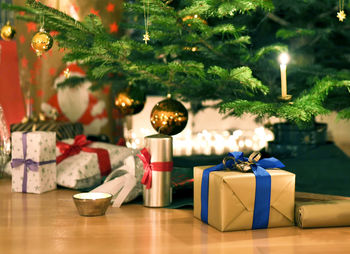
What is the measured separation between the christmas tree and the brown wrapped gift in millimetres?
154

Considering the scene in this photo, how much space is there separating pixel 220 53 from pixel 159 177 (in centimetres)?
40

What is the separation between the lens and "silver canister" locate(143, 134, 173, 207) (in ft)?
3.62

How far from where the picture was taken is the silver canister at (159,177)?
110 centimetres

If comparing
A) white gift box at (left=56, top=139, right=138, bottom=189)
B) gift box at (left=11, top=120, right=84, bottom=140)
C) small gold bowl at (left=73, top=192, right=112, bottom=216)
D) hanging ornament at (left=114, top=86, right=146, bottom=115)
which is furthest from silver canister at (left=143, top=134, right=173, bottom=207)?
gift box at (left=11, top=120, right=84, bottom=140)

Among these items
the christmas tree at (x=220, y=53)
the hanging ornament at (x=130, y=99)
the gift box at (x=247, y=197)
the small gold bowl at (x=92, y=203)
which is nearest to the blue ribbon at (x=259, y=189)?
the gift box at (x=247, y=197)

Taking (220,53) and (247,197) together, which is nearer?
(247,197)

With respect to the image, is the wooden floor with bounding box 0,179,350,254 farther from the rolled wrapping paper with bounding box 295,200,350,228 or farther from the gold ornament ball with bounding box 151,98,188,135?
the gold ornament ball with bounding box 151,98,188,135

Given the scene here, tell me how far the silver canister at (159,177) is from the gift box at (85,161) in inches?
10.4

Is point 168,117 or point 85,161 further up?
point 168,117

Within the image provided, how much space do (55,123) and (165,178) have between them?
0.73 meters

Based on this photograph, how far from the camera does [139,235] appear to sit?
905mm

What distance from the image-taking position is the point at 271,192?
930 millimetres

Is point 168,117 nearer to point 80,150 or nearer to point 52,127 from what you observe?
point 80,150

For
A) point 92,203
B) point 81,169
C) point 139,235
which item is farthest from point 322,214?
point 81,169
